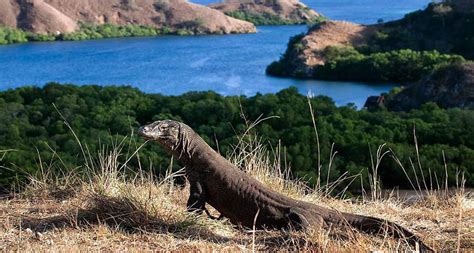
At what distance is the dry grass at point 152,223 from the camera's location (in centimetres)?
434

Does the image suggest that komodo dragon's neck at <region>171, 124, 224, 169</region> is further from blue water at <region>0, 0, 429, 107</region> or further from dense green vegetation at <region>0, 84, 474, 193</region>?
blue water at <region>0, 0, 429, 107</region>

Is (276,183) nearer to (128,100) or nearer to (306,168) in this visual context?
(306,168)

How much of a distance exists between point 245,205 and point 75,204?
5.21 feet

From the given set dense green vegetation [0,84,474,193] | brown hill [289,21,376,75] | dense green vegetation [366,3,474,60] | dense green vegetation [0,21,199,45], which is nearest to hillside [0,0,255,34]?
dense green vegetation [0,21,199,45]

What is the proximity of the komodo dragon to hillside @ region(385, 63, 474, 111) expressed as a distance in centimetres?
3344

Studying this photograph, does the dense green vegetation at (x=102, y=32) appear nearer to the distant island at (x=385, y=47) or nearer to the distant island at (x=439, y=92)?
the distant island at (x=385, y=47)

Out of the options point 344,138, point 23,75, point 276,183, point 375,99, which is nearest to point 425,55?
point 375,99

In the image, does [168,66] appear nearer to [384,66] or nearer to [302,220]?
[384,66]

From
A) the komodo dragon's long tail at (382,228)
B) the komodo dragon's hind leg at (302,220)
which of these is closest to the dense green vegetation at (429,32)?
the komodo dragon's long tail at (382,228)

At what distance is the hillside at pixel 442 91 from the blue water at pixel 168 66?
14.6 ft

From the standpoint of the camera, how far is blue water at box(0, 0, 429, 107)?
53000mm

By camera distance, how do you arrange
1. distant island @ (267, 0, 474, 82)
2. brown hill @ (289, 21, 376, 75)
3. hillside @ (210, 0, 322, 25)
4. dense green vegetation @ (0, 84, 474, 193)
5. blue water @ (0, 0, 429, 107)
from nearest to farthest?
1. dense green vegetation @ (0, 84, 474, 193)
2. blue water @ (0, 0, 429, 107)
3. distant island @ (267, 0, 474, 82)
4. brown hill @ (289, 21, 376, 75)
5. hillside @ (210, 0, 322, 25)

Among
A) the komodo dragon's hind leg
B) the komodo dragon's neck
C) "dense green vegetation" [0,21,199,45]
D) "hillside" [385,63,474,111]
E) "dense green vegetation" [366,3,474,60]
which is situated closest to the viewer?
the komodo dragon's hind leg

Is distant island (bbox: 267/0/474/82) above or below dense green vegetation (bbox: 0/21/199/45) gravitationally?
above
